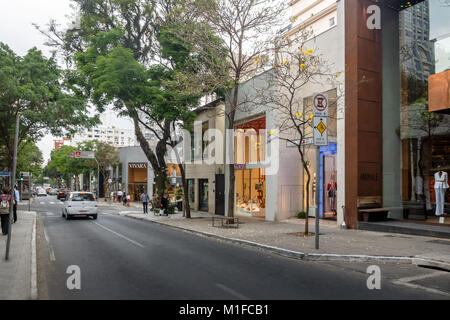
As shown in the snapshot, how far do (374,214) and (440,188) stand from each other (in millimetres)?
2497

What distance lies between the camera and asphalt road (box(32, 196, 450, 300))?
593cm

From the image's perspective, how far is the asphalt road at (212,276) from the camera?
5.93m

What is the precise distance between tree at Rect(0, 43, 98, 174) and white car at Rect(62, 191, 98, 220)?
396 cm

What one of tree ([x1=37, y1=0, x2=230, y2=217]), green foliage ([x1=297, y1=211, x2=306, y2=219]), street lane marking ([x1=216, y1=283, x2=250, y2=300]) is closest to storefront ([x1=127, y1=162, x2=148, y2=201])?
tree ([x1=37, y1=0, x2=230, y2=217])

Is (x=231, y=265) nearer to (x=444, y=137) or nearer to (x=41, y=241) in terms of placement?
(x=41, y=241)

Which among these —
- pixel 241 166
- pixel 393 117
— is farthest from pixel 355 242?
pixel 241 166

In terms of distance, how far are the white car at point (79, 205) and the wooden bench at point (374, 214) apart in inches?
618

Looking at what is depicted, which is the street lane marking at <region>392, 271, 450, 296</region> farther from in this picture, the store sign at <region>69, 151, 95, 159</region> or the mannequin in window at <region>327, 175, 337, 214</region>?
the store sign at <region>69, 151, 95, 159</region>

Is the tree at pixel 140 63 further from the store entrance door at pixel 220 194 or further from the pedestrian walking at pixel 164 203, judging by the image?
the store entrance door at pixel 220 194

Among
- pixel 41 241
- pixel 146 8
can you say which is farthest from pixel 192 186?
pixel 41 241

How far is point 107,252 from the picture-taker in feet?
33.1

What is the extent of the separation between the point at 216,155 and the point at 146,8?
10632 millimetres

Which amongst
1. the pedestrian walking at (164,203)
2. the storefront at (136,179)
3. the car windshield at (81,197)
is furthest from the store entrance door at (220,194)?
the storefront at (136,179)

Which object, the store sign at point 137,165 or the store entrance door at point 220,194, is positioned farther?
the store sign at point 137,165
